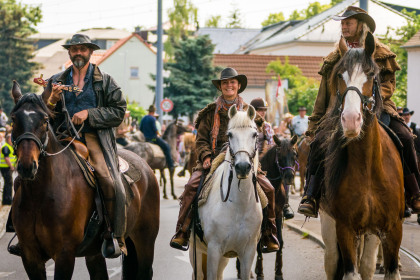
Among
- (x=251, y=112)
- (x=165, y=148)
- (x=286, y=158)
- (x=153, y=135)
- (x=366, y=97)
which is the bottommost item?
(x=165, y=148)

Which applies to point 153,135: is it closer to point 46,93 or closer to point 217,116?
point 217,116

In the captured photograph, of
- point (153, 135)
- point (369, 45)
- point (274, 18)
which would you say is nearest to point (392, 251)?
point (369, 45)

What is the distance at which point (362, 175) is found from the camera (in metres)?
7.87

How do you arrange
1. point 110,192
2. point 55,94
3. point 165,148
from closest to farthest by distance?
point 55,94 → point 110,192 → point 165,148

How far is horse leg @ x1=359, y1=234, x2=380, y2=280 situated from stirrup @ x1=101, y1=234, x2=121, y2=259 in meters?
2.48

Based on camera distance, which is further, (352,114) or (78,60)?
(78,60)

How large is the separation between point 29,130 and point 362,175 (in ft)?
10.3

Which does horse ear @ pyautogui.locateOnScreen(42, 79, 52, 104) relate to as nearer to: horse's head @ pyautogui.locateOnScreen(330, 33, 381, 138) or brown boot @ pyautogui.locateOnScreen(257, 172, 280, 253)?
horse's head @ pyautogui.locateOnScreen(330, 33, 381, 138)

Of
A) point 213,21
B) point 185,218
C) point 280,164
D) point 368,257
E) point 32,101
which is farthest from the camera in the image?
point 213,21

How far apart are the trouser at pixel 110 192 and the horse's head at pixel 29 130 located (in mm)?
1003

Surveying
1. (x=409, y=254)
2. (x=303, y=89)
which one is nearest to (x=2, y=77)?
(x=303, y=89)

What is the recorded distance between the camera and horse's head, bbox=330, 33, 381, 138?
23.6ft

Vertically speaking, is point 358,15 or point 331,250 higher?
point 358,15

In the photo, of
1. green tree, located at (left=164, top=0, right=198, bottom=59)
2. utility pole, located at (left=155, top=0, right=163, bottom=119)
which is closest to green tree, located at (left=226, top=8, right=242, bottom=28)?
green tree, located at (left=164, top=0, right=198, bottom=59)
